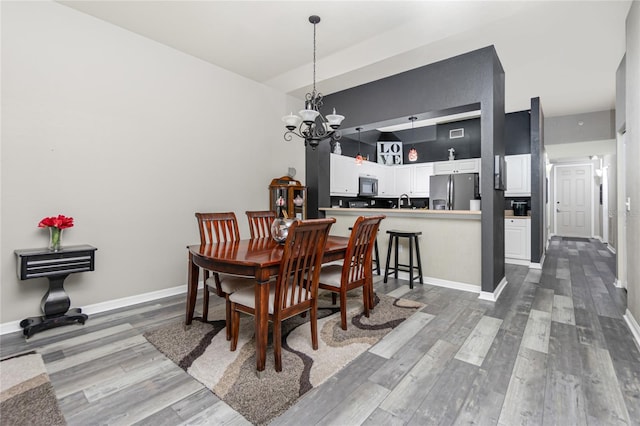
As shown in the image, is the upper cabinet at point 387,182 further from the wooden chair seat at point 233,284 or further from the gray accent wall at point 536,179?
the wooden chair seat at point 233,284

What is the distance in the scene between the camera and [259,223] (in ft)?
11.1

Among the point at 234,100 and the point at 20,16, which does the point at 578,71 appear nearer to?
the point at 234,100

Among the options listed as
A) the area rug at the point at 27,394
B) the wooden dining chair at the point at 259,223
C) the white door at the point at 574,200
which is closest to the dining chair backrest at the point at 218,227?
the wooden dining chair at the point at 259,223

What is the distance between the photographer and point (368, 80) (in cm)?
427

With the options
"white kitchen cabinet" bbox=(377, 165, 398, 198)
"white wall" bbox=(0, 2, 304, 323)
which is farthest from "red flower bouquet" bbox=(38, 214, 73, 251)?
"white kitchen cabinet" bbox=(377, 165, 398, 198)

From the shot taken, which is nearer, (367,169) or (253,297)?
(253,297)

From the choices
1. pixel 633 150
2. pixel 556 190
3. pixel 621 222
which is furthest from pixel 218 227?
pixel 556 190

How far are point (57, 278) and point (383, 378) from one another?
2.85 metres

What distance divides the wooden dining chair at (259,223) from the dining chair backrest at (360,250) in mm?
1153

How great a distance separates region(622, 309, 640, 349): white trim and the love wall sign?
5236mm

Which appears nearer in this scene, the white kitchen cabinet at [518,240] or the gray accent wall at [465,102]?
the gray accent wall at [465,102]

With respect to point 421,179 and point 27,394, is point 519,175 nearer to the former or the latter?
point 421,179

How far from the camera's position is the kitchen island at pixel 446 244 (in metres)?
3.64

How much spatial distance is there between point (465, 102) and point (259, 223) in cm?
275
